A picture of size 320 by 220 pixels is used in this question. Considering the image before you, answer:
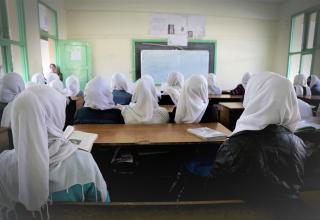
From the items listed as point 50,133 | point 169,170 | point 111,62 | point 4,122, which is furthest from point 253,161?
point 111,62

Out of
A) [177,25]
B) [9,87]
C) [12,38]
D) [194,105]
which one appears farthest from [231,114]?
[177,25]

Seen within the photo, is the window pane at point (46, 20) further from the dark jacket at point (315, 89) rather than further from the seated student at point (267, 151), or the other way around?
the dark jacket at point (315, 89)

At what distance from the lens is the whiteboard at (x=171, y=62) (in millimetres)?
6227

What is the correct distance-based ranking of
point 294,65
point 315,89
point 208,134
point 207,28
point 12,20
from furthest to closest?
point 207,28
point 294,65
point 315,89
point 12,20
point 208,134

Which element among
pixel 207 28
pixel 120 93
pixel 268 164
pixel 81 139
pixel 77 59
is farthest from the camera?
pixel 207 28

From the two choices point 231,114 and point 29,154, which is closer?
point 29,154

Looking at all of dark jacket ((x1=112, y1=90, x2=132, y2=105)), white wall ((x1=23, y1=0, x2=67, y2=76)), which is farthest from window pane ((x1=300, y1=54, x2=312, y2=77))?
white wall ((x1=23, y1=0, x2=67, y2=76))

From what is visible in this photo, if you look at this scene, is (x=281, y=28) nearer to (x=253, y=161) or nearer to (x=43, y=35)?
(x=43, y=35)

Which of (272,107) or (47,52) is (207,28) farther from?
(272,107)

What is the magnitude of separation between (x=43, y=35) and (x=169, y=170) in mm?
3468

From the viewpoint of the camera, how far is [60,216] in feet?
2.80

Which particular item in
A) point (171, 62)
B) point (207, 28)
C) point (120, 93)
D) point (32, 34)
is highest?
point (207, 28)

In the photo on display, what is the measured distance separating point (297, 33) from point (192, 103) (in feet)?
13.4

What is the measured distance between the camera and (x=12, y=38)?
8.19 ft
